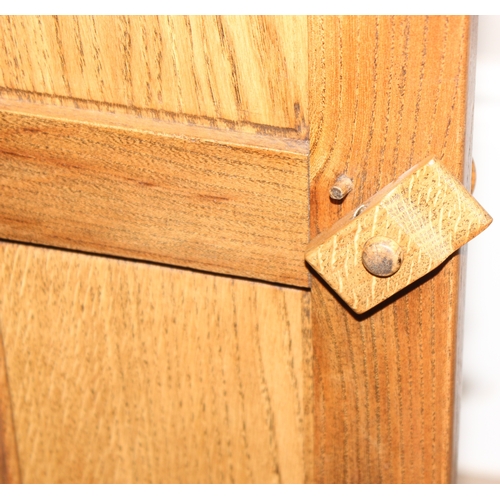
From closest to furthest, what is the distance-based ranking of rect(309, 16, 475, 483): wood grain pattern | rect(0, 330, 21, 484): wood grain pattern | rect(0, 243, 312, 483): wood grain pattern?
1. rect(309, 16, 475, 483): wood grain pattern
2. rect(0, 243, 312, 483): wood grain pattern
3. rect(0, 330, 21, 484): wood grain pattern

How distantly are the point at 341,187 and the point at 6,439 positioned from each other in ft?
1.48

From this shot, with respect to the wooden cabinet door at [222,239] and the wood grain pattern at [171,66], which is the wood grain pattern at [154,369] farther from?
the wood grain pattern at [171,66]

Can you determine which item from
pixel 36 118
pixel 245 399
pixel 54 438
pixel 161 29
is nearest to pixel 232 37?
pixel 161 29

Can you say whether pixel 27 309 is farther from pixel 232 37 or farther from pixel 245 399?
pixel 232 37

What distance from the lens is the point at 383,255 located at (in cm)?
57

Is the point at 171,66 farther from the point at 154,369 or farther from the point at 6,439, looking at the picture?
the point at 6,439

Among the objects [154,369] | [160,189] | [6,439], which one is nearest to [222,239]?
[160,189]

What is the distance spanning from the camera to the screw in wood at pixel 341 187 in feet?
1.96

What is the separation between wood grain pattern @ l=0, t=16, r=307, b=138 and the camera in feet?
1.92

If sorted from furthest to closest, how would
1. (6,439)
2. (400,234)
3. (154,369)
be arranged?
(6,439) → (154,369) → (400,234)

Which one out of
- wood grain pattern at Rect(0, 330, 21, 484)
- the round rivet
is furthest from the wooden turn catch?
wood grain pattern at Rect(0, 330, 21, 484)

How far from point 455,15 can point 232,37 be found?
14 centimetres

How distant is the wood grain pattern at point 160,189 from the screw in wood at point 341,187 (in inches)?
0.8

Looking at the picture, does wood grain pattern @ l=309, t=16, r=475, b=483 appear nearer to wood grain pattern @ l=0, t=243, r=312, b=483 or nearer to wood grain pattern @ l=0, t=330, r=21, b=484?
wood grain pattern @ l=0, t=243, r=312, b=483
